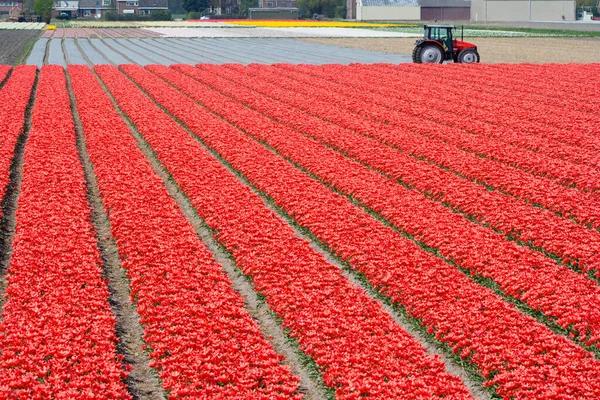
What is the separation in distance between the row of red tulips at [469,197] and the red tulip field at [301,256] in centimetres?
6

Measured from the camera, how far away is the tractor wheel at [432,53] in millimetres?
39969

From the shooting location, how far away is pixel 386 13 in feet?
431

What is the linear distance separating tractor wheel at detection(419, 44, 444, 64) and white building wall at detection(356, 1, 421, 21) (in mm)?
93340

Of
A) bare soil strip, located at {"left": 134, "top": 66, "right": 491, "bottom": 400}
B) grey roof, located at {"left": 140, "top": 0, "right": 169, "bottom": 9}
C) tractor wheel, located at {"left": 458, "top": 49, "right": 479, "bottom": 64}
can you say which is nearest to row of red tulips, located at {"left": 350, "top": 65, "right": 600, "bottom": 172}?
bare soil strip, located at {"left": 134, "top": 66, "right": 491, "bottom": 400}

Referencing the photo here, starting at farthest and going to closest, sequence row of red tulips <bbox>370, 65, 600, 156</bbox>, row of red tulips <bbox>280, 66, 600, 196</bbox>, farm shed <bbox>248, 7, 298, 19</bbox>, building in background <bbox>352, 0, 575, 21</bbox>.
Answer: farm shed <bbox>248, 7, 298, 19</bbox> → building in background <bbox>352, 0, 575, 21</bbox> → row of red tulips <bbox>370, 65, 600, 156</bbox> → row of red tulips <bbox>280, 66, 600, 196</bbox>

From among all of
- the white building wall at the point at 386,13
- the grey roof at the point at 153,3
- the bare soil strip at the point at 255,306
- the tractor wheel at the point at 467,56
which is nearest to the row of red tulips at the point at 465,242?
the bare soil strip at the point at 255,306

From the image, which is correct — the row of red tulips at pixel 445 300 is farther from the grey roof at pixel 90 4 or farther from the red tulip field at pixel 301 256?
the grey roof at pixel 90 4

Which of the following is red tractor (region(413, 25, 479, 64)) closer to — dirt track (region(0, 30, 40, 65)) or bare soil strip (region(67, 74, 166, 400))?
dirt track (region(0, 30, 40, 65))

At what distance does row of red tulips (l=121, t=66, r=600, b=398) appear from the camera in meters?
7.99

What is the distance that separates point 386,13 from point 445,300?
12648 cm

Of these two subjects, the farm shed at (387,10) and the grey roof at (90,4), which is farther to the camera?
the grey roof at (90,4)

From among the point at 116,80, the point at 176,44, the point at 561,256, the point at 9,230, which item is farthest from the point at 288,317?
the point at 176,44

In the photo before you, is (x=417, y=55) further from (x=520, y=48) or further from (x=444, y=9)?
(x=444, y=9)

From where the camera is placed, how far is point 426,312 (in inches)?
374
